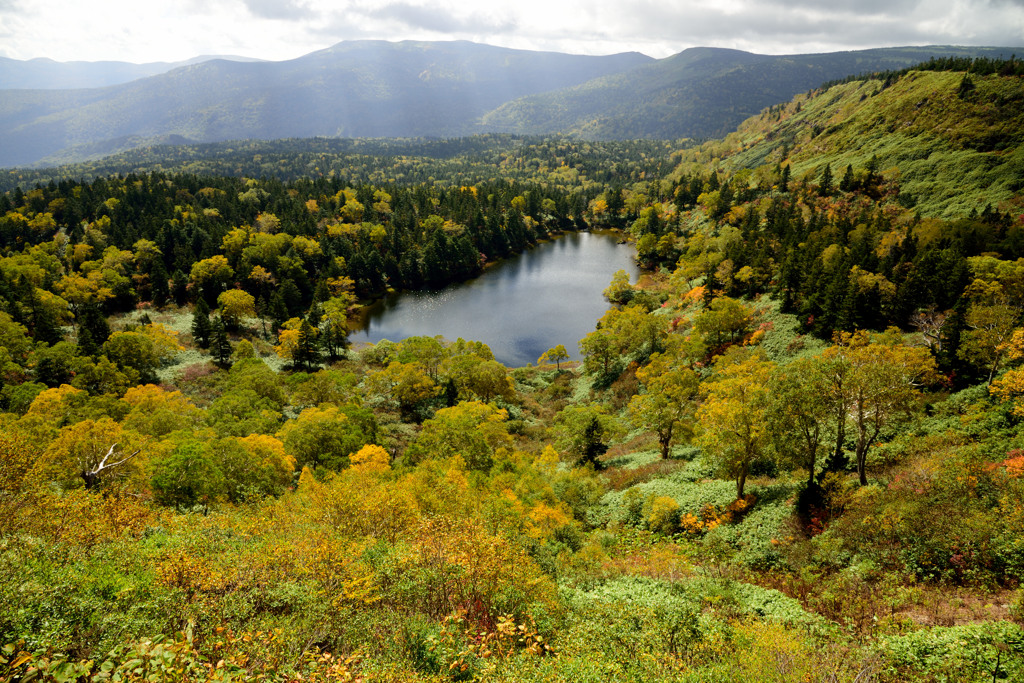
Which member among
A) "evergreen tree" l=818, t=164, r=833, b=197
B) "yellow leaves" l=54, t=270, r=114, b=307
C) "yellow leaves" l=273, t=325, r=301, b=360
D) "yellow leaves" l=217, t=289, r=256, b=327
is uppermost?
"evergreen tree" l=818, t=164, r=833, b=197

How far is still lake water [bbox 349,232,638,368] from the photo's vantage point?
3258 inches

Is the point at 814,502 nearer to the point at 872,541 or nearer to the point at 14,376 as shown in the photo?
the point at 872,541

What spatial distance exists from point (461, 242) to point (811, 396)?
10930 cm

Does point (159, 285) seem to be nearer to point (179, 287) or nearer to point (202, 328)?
point (179, 287)

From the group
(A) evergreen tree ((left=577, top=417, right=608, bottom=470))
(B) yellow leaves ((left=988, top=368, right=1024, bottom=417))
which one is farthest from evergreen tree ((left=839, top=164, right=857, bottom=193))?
(A) evergreen tree ((left=577, top=417, right=608, bottom=470))

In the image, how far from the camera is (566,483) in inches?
1368

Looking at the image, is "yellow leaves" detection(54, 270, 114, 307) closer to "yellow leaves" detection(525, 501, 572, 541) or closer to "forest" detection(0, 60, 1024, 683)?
"forest" detection(0, 60, 1024, 683)

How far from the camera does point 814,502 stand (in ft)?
85.7

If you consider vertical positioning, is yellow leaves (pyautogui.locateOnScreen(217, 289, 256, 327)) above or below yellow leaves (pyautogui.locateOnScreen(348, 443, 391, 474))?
above

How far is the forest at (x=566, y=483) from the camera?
1286 centimetres

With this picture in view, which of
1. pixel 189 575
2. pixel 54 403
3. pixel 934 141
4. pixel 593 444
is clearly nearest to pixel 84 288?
pixel 54 403

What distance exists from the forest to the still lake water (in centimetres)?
818

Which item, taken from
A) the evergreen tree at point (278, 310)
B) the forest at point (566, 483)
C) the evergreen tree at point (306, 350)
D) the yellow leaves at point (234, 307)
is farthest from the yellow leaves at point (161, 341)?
the evergreen tree at point (278, 310)

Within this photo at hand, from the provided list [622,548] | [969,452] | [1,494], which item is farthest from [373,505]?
[969,452]
